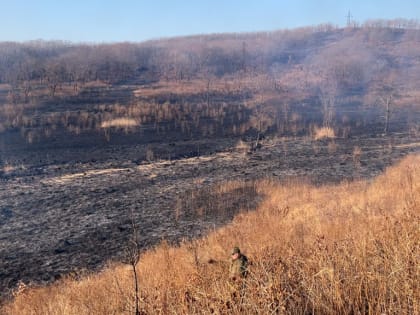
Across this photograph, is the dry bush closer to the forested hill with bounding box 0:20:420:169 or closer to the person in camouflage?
the forested hill with bounding box 0:20:420:169

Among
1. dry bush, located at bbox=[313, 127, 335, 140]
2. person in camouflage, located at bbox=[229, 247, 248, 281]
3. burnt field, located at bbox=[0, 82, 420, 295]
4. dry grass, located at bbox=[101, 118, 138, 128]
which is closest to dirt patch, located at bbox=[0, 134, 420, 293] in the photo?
burnt field, located at bbox=[0, 82, 420, 295]

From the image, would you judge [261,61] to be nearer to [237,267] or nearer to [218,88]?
[218,88]

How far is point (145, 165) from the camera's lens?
1392cm

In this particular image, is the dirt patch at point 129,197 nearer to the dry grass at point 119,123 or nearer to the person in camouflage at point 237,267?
the person in camouflage at point 237,267

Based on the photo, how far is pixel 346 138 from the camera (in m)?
18.2

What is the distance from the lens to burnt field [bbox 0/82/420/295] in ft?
26.4

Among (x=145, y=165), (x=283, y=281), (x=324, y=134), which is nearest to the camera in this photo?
(x=283, y=281)

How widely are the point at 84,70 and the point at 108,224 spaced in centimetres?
3194

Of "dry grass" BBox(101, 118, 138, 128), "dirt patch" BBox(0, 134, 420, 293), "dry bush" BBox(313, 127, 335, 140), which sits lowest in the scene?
"dirt patch" BBox(0, 134, 420, 293)

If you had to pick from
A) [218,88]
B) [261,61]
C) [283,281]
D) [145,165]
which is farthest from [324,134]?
[261,61]

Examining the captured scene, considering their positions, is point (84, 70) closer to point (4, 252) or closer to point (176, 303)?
point (4, 252)

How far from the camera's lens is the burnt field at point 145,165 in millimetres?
8047

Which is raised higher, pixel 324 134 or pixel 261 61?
pixel 261 61

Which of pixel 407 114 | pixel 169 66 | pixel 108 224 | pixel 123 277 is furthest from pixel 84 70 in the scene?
pixel 123 277
